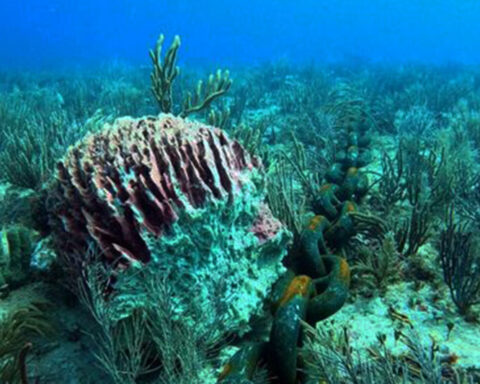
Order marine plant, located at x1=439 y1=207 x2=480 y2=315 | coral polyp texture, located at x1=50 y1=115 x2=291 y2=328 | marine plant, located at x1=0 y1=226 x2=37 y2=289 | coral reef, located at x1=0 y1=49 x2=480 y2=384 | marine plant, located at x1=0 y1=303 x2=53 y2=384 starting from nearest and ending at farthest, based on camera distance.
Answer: coral reef, located at x1=0 y1=49 x2=480 y2=384 → marine plant, located at x1=0 y1=303 x2=53 y2=384 → coral polyp texture, located at x1=50 y1=115 x2=291 y2=328 → marine plant, located at x1=439 y1=207 x2=480 y2=315 → marine plant, located at x1=0 y1=226 x2=37 y2=289

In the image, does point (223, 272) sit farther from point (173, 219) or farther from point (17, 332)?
point (17, 332)

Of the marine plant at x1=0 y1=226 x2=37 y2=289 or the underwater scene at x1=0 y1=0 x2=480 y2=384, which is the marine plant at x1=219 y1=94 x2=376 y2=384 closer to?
the underwater scene at x1=0 y1=0 x2=480 y2=384

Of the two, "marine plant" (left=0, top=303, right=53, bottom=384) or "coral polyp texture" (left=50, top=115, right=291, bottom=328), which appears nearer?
"marine plant" (left=0, top=303, right=53, bottom=384)

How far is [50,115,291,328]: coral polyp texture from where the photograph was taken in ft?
7.93

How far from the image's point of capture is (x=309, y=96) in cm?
1130

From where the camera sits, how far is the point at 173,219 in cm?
245

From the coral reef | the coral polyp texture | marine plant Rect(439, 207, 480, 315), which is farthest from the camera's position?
marine plant Rect(439, 207, 480, 315)

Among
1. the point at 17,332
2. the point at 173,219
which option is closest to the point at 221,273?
the point at 173,219

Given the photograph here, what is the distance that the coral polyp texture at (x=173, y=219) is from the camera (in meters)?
2.42

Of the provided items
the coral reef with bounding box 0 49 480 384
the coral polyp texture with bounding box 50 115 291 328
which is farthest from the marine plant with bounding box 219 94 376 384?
the coral polyp texture with bounding box 50 115 291 328

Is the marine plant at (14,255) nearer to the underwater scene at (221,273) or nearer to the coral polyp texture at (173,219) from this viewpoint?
the underwater scene at (221,273)

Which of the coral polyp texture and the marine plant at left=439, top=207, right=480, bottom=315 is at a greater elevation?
the coral polyp texture

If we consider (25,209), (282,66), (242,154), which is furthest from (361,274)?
(282,66)

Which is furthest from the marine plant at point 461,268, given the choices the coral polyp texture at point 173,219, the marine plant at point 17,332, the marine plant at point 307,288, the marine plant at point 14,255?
the marine plant at point 14,255
